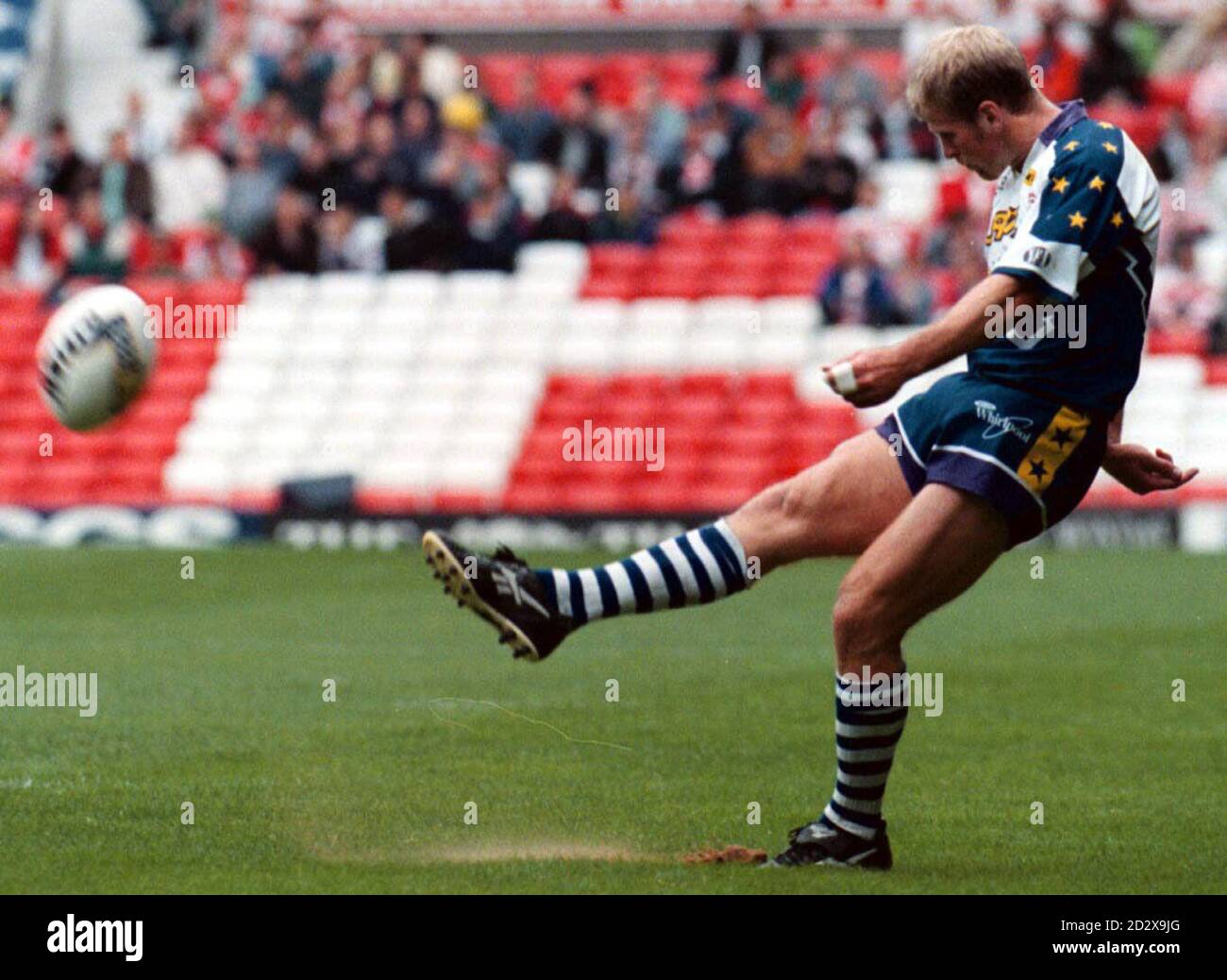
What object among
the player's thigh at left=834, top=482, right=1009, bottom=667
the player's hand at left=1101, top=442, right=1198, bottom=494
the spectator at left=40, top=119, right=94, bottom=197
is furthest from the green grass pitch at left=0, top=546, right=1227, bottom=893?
the spectator at left=40, top=119, right=94, bottom=197

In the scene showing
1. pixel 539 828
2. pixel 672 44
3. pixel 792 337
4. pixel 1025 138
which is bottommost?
pixel 539 828

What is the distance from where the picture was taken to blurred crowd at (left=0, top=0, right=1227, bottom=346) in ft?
74.2

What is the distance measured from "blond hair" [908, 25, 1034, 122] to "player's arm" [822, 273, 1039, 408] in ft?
1.83

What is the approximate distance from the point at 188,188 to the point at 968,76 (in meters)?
20.5

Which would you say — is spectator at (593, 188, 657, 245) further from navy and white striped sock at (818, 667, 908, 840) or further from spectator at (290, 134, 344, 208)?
navy and white striped sock at (818, 667, 908, 840)

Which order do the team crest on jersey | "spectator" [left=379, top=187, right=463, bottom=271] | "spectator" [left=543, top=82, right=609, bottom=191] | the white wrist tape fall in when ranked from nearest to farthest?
the white wrist tape, the team crest on jersey, "spectator" [left=543, top=82, right=609, bottom=191], "spectator" [left=379, top=187, right=463, bottom=271]

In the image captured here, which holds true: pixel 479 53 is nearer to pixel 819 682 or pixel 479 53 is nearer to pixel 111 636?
pixel 111 636

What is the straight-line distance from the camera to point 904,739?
9891 mm

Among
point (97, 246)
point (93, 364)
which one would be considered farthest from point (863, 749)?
point (97, 246)

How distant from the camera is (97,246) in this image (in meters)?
25.6

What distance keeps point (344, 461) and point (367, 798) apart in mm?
14638

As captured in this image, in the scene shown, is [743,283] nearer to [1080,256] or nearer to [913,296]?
[913,296]

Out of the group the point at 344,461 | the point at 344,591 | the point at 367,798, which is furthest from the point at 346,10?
the point at 367,798

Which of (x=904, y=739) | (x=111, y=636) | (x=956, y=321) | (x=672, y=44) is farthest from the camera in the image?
(x=672, y=44)
